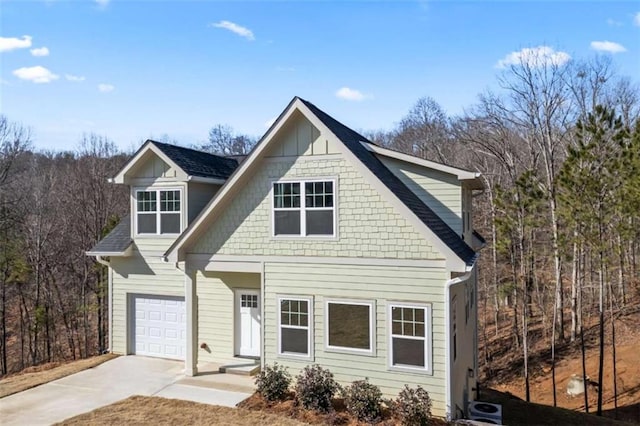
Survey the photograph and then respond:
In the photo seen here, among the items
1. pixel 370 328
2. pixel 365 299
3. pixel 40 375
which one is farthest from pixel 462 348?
pixel 40 375

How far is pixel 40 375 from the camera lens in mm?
12414

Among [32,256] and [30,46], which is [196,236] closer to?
[30,46]

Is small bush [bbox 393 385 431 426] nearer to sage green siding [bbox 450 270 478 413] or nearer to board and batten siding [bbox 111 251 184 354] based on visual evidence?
sage green siding [bbox 450 270 478 413]

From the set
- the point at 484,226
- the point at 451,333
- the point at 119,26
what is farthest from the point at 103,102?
the point at 484,226

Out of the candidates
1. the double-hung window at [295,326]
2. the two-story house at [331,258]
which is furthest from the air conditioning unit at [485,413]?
the double-hung window at [295,326]

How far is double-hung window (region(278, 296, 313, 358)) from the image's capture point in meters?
10.6

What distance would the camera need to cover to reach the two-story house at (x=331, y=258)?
9648mm

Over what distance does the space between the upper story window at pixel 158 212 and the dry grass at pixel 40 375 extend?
4200 mm

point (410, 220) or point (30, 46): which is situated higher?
point (30, 46)

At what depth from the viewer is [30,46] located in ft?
45.1

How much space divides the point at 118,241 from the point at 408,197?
9.68 meters

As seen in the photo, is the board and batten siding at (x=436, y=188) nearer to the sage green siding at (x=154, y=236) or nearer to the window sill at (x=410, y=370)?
the window sill at (x=410, y=370)

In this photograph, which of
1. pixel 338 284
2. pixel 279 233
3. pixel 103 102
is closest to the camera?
pixel 338 284

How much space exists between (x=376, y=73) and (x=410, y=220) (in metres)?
11.4
